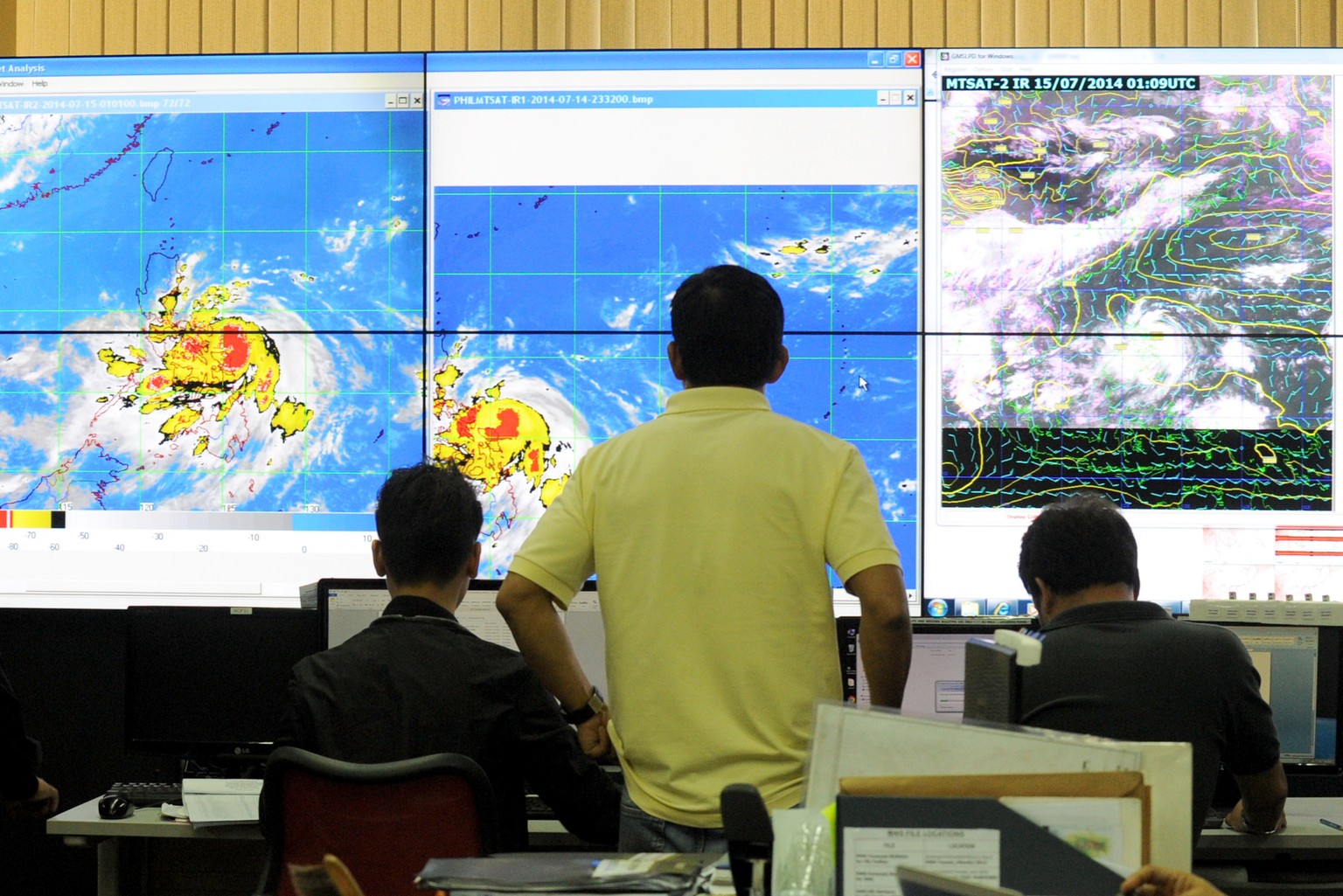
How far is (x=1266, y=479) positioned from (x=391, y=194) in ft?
8.53

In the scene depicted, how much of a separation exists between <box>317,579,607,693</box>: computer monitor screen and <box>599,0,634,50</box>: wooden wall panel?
1.83m

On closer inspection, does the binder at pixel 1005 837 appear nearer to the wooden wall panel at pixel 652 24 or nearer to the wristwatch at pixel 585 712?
the wristwatch at pixel 585 712

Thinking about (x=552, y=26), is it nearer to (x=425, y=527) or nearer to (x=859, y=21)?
(x=859, y=21)

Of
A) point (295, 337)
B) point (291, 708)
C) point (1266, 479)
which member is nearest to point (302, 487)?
point (295, 337)

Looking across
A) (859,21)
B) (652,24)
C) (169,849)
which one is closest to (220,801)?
(169,849)

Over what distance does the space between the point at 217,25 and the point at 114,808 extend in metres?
2.40

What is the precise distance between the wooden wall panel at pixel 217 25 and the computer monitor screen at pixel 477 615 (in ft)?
6.28

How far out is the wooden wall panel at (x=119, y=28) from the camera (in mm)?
3979

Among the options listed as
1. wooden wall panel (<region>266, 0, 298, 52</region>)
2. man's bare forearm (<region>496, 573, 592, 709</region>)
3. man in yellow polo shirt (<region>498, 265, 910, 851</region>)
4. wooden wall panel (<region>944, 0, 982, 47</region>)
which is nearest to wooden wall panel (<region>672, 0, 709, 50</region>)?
wooden wall panel (<region>944, 0, 982, 47</region>)

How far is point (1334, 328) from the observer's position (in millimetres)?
3541

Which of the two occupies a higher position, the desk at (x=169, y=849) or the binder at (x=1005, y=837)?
the binder at (x=1005, y=837)

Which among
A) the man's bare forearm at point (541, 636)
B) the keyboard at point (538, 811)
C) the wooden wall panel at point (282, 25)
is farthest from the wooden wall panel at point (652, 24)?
the man's bare forearm at point (541, 636)

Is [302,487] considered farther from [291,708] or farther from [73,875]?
[291,708]

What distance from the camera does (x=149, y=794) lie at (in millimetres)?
2859
